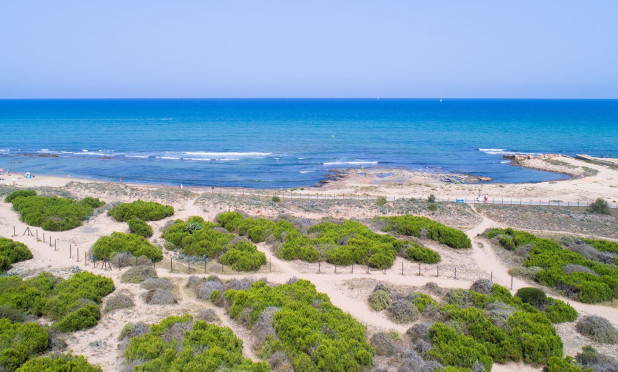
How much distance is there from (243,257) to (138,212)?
37.3ft

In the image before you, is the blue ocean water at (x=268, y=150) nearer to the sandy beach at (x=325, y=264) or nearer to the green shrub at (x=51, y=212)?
the sandy beach at (x=325, y=264)

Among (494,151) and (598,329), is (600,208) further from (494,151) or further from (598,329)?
(494,151)

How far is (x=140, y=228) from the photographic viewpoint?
26.9m

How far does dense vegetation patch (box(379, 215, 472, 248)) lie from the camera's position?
26.5 m

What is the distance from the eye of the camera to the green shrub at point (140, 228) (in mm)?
26859

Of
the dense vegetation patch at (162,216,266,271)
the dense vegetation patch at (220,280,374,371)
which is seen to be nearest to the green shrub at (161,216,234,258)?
the dense vegetation patch at (162,216,266,271)

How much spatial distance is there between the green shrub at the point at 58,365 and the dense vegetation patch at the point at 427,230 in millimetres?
20138

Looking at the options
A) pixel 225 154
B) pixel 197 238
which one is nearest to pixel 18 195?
pixel 197 238

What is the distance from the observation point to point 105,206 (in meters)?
33.0

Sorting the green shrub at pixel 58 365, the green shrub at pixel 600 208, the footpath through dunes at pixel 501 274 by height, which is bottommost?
the footpath through dunes at pixel 501 274

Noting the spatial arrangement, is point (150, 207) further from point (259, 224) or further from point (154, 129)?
point (154, 129)

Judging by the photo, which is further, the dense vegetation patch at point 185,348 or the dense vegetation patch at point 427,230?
the dense vegetation patch at point 427,230

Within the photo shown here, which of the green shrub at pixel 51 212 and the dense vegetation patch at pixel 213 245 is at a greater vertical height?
the green shrub at pixel 51 212

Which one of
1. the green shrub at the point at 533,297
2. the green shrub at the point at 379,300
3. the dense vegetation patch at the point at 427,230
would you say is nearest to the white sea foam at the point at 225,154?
the dense vegetation patch at the point at 427,230
